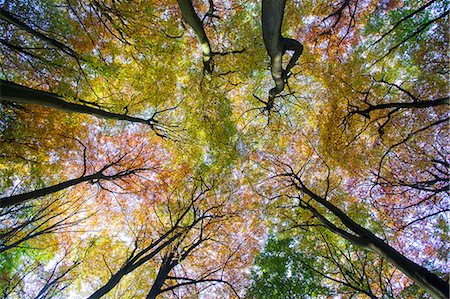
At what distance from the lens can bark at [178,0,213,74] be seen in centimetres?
423

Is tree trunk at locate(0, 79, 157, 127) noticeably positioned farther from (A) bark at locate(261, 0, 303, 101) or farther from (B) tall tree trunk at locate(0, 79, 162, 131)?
(A) bark at locate(261, 0, 303, 101)

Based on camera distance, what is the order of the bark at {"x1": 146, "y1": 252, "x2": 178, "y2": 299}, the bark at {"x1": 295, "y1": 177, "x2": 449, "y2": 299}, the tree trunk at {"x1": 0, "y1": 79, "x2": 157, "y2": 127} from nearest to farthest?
the bark at {"x1": 295, "y1": 177, "x2": 449, "y2": 299}
the tree trunk at {"x1": 0, "y1": 79, "x2": 157, "y2": 127}
the bark at {"x1": 146, "y1": 252, "x2": 178, "y2": 299}

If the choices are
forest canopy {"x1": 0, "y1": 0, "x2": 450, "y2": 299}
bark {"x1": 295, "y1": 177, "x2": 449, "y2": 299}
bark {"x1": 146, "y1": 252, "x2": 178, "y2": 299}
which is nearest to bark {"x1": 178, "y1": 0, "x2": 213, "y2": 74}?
forest canopy {"x1": 0, "y1": 0, "x2": 450, "y2": 299}

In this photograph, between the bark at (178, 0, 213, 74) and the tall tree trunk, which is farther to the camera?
the bark at (178, 0, 213, 74)

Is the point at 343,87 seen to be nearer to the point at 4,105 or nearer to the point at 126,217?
the point at 126,217

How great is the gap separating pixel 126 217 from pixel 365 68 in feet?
35.6

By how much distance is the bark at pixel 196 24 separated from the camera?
166 inches

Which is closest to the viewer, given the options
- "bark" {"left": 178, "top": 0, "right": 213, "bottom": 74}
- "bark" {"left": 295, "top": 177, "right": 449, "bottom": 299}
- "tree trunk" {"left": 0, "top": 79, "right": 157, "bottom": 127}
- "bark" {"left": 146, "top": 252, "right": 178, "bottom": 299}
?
"bark" {"left": 295, "top": 177, "right": 449, "bottom": 299}

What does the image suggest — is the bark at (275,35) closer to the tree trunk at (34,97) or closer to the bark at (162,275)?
the tree trunk at (34,97)

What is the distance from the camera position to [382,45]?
6.85 m

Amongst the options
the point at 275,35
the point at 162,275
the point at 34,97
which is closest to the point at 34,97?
the point at 34,97

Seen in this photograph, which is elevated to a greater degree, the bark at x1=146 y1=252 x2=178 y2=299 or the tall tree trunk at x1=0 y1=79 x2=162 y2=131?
the tall tree trunk at x1=0 y1=79 x2=162 y2=131

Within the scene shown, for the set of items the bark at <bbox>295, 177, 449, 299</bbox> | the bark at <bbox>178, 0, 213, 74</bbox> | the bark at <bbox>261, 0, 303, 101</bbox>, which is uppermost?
the bark at <bbox>178, 0, 213, 74</bbox>

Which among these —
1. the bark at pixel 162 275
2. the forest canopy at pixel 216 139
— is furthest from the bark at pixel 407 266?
the bark at pixel 162 275
